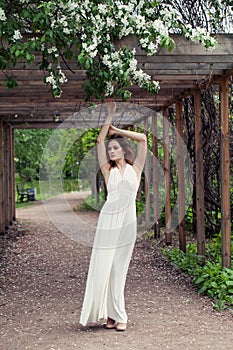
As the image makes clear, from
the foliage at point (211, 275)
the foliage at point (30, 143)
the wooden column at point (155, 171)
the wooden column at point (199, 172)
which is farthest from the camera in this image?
the foliage at point (30, 143)

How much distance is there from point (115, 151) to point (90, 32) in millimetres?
1020

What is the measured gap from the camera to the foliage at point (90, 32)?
172 inches

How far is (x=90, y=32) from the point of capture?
4480 mm

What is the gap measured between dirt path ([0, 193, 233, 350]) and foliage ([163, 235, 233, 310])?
12cm

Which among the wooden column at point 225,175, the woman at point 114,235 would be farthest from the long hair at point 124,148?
the wooden column at point 225,175

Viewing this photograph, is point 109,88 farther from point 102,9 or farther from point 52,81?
point 102,9

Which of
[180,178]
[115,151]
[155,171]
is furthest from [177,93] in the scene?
[115,151]

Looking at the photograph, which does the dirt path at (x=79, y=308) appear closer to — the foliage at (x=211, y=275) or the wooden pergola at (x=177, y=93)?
the foliage at (x=211, y=275)

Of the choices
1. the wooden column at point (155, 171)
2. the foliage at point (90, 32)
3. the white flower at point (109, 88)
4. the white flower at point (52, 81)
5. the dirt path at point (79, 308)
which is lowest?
the dirt path at point (79, 308)

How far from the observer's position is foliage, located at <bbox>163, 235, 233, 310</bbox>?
584 centimetres

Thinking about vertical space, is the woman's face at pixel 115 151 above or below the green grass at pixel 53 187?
above

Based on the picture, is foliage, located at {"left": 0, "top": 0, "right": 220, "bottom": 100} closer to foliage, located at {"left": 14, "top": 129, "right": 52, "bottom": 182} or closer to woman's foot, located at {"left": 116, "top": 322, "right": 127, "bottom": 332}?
woman's foot, located at {"left": 116, "top": 322, "right": 127, "bottom": 332}

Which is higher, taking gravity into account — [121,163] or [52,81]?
[52,81]

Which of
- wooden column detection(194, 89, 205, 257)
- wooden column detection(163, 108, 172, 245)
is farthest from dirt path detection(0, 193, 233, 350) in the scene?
wooden column detection(194, 89, 205, 257)
